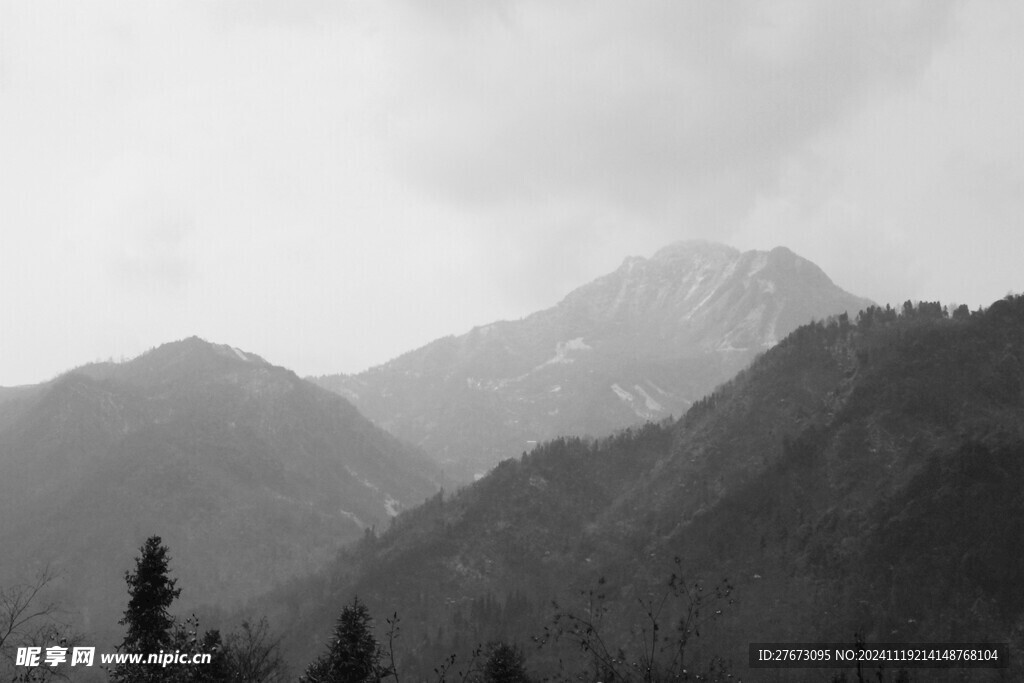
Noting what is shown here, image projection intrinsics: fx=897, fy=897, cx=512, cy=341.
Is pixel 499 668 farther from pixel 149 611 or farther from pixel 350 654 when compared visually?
pixel 149 611

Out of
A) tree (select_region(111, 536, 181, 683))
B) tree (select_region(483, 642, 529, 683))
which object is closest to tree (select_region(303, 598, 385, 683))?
tree (select_region(483, 642, 529, 683))

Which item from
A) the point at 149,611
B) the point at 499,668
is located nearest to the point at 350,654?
the point at 499,668

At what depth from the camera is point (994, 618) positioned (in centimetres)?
18312

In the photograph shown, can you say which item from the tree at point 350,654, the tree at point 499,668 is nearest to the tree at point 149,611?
the tree at point 350,654

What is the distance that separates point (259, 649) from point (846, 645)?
471ft

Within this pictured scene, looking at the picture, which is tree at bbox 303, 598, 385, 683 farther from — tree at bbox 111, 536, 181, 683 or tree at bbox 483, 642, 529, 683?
tree at bbox 111, 536, 181, 683

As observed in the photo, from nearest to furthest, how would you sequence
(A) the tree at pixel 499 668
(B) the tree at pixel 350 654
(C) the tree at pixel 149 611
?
(C) the tree at pixel 149 611, (B) the tree at pixel 350 654, (A) the tree at pixel 499 668

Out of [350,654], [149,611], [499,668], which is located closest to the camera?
[149,611]

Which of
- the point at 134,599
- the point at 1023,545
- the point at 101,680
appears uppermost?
the point at 1023,545

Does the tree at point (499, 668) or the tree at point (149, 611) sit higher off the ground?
the tree at point (149, 611)

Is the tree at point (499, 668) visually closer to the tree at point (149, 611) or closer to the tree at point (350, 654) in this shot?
the tree at point (350, 654)

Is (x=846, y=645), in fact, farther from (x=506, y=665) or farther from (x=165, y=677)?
(x=165, y=677)

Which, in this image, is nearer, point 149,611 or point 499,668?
point 149,611

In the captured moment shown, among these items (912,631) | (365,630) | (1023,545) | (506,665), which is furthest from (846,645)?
(365,630)
